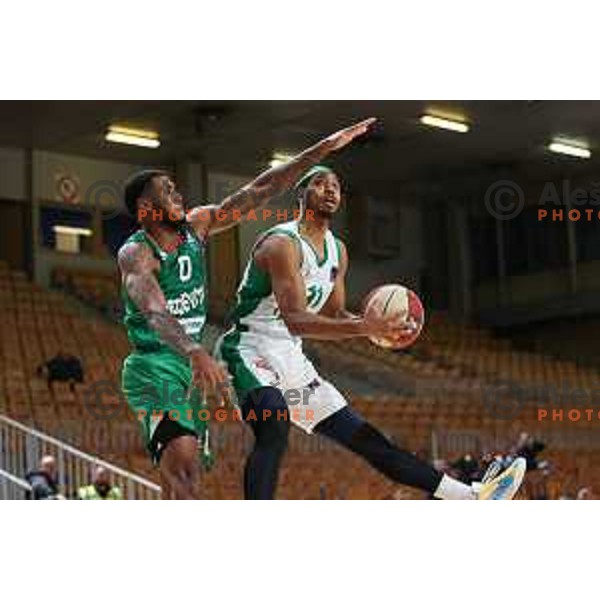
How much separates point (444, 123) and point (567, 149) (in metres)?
0.76

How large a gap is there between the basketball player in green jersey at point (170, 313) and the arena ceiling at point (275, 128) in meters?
0.51

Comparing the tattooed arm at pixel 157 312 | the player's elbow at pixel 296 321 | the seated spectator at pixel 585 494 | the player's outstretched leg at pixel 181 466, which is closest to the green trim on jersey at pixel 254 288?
the player's elbow at pixel 296 321

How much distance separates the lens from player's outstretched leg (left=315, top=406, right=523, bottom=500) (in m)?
11.1

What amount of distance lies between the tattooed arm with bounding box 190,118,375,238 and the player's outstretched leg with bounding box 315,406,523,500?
123 cm

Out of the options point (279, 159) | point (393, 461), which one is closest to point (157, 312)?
point (279, 159)

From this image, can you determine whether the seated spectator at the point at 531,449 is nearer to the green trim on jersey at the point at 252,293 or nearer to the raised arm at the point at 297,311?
the raised arm at the point at 297,311

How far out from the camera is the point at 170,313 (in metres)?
10.9

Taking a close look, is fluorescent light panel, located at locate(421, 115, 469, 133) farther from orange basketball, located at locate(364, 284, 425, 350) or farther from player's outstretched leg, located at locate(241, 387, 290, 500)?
player's outstretched leg, located at locate(241, 387, 290, 500)

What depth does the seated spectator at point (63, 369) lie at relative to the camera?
488 inches

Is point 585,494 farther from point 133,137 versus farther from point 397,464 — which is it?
point 133,137

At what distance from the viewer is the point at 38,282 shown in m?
12.7

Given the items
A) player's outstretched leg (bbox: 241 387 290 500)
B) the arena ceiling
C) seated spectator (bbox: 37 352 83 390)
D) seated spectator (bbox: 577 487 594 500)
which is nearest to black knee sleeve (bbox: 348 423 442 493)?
player's outstretched leg (bbox: 241 387 290 500)
